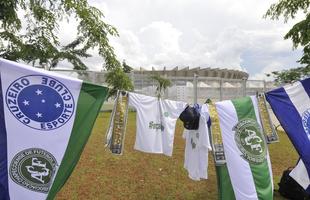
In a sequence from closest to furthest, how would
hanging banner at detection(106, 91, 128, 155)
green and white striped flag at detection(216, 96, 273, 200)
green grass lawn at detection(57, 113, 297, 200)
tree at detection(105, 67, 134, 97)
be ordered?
tree at detection(105, 67, 134, 97) < hanging banner at detection(106, 91, 128, 155) < green and white striped flag at detection(216, 96, 273, 200) < green grass lawn at detection(57, 113, 297, 200)

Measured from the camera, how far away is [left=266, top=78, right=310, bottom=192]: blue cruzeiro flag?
4559 millimetres

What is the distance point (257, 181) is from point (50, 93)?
2.46m

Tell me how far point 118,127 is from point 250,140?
1496 millimetres

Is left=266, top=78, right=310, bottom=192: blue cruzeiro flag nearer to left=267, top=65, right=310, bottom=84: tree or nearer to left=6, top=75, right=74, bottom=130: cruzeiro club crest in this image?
left=267, top=65, right=310, bottom=84: tree

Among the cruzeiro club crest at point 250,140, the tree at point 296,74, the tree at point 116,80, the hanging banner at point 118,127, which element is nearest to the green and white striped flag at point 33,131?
the tree at point 116,80

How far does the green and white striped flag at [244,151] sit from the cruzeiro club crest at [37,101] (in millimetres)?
1912

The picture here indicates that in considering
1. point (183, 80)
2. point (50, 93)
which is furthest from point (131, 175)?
point (183, 80)

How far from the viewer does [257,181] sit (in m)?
4.50

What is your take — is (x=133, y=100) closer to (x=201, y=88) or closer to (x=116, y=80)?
(x=116, y=80)

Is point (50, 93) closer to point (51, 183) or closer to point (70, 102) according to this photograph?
point (70, 102)

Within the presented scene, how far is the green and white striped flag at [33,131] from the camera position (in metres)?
3.45

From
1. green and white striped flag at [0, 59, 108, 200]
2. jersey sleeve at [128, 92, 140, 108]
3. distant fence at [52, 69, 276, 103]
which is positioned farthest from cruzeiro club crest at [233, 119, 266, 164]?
distant fence at [52, 69, 276, 103]

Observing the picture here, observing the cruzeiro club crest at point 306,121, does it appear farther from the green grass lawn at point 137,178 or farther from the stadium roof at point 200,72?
the stadium roof at point 200,72

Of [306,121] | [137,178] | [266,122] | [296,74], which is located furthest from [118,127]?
[296,74]
